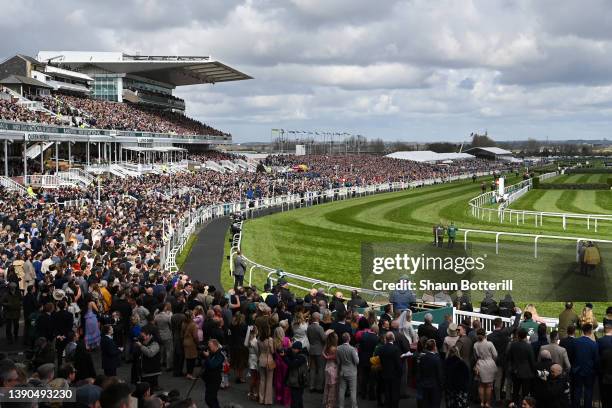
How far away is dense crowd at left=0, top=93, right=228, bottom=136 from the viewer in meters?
43.5

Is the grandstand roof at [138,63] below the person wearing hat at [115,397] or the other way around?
the other way around

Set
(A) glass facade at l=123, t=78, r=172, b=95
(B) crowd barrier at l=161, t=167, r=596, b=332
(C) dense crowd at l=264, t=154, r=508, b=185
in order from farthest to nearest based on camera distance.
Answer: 1. (A) glass facade at l=123, t=78, r=172, b=95
2. (C) dense crowd at l=264, t=154, r=508, b=185
3. (B) crowd barrier at l=161, t=167, r=596, b=332

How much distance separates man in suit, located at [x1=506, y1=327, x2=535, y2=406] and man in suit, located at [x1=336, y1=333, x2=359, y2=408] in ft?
6.84

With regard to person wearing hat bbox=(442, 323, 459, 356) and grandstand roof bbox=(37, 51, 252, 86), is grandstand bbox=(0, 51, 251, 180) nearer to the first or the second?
grandstand roof bbox=(37, 51, 252, 86)

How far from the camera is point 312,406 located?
962 cm

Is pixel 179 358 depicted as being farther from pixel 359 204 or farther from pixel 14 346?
pixel 359 204

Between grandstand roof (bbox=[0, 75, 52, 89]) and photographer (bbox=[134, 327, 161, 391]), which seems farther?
grandstand roof (bbox=[0, 75, 52, 89])

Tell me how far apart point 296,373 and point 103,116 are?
5353 cm

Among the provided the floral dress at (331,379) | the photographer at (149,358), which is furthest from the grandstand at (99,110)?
the floral dress at (331,379)

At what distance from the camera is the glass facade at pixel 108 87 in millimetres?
75250

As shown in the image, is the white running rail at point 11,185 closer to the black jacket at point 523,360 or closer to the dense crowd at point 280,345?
the dense crowd at point 280,345

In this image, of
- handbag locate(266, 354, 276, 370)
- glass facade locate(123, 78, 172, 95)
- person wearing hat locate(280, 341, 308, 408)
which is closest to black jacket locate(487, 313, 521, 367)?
person wearing hat locate(280, 341, 308, 408)

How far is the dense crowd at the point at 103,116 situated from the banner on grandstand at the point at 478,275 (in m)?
31.0

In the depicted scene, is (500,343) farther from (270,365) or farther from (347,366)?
(270,365)
